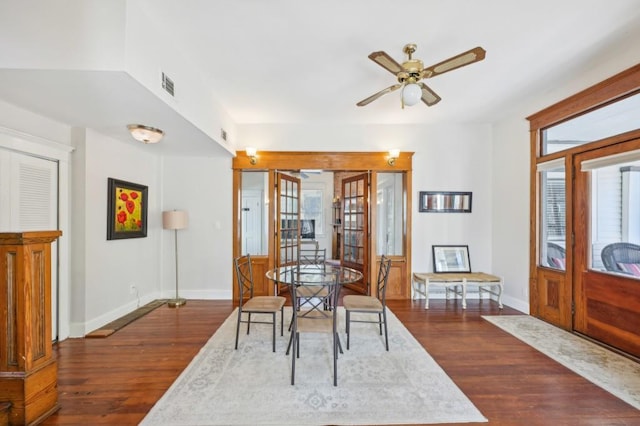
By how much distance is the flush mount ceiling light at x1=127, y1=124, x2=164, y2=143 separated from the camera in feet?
10.3

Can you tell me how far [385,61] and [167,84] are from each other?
187cm

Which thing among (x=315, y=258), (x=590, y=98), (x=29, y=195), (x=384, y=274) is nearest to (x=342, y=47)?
(x=384, y=274)

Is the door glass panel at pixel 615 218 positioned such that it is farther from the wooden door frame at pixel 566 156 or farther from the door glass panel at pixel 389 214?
the door glass panel at pixel 389 214

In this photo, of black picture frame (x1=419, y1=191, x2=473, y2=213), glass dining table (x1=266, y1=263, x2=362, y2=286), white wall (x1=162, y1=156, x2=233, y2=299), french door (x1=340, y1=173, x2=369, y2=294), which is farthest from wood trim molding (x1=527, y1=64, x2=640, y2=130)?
white wall (x1=162, y1=156, x2=233, y2=299)

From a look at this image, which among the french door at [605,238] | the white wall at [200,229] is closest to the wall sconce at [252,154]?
the white wall at [200,229]

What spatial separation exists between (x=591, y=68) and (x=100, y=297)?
613cm

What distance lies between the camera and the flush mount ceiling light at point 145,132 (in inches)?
124

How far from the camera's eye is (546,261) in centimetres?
385

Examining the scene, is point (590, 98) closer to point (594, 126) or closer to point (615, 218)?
point (594, 126)

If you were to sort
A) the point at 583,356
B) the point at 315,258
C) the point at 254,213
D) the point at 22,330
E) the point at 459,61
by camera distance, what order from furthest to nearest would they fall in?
the point at 254,213
the point at 315,258
the point at 583,356
the point at 459,61
the point at 22,330

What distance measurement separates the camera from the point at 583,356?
2852 millimetres

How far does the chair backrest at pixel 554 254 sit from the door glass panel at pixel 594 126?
1217 mm

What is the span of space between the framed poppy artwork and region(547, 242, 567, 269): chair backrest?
18.5ft

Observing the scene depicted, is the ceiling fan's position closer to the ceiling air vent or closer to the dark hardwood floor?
the ceiling air vent
